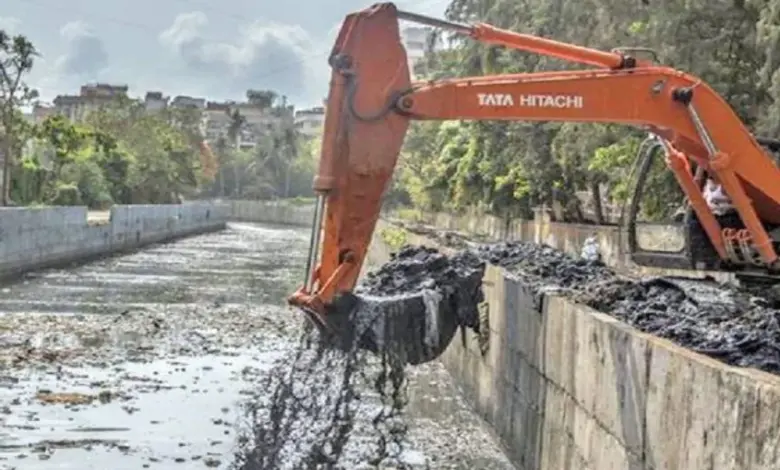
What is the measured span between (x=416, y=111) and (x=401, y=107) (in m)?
0.15

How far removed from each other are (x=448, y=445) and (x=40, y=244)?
30615 mm


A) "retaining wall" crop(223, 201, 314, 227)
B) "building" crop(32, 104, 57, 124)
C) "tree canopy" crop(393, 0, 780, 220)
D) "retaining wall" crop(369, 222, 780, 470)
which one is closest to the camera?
"retaining wall" crop(369, 222, 780, 470)

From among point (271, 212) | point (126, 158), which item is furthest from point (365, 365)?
point (271, 212)

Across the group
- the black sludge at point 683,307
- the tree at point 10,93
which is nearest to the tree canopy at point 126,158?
the tree at point 10,93

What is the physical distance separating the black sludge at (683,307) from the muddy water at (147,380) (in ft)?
7.73

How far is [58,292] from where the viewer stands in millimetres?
33094

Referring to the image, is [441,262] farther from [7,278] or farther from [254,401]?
[7,278]

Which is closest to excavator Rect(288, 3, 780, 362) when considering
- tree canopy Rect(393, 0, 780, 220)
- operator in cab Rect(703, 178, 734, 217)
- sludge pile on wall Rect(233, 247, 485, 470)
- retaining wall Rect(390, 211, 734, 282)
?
sludge pile on wall Rect(233, 247, 485, 470)

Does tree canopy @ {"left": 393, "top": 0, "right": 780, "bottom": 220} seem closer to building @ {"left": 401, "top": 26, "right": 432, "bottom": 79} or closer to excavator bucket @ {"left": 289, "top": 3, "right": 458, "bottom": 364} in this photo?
building @ {"left": 401, "top": 26, "right": 432, "bottom": 79}

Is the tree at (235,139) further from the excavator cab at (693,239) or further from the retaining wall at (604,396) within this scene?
the excavator cab at (693,239)

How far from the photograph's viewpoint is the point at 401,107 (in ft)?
35.3

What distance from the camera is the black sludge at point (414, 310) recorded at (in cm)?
1122

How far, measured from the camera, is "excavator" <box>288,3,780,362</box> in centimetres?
1062

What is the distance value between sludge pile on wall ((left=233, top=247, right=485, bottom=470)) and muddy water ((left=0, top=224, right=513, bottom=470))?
0.53 meters
